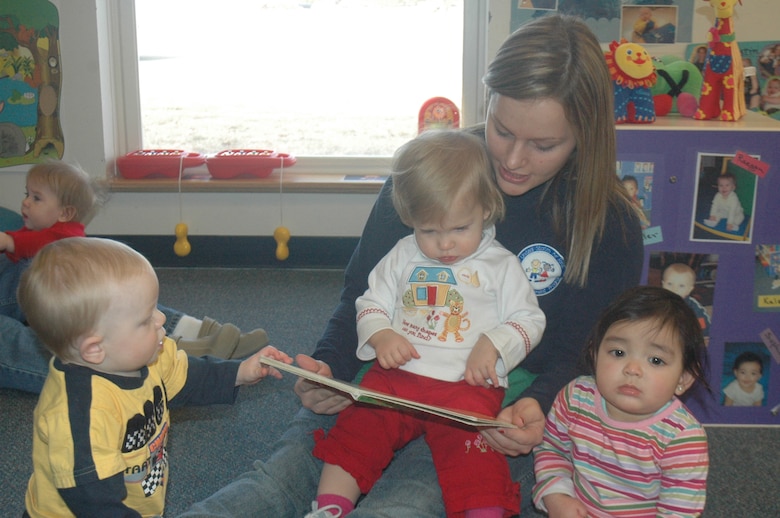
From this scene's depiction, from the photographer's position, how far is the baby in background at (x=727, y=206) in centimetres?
182

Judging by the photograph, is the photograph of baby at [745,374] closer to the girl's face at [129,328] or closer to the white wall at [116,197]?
the girl's face at [129,328]

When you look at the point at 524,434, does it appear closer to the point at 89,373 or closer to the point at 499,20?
the point at 89,373

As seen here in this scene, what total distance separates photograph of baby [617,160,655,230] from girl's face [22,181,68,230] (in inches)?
62.2

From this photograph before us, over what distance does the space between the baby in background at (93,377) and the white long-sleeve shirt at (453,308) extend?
15.6 inches

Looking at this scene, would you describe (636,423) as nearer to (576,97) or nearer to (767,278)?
(576,97)

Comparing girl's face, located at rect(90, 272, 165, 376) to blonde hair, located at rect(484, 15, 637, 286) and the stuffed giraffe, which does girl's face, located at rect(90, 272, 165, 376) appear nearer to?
blonde hair, located at rect(484, 15, 637, 286)

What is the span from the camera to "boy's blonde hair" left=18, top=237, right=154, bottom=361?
3.38 ft

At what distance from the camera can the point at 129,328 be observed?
3.50ft

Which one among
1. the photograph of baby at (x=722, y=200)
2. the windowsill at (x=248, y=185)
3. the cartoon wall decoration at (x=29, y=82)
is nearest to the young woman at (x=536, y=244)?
the photograph of baby at (x=722, y=200)

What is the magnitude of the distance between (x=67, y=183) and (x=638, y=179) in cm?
159

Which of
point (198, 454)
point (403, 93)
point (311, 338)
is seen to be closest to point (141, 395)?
point (198, 454)

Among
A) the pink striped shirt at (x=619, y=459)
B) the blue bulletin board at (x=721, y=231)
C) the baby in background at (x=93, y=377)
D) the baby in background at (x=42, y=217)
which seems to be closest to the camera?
the baby in background at (x=93, y=377)

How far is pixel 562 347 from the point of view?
139 cm

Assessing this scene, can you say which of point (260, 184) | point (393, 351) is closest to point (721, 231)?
point (393, 351)
